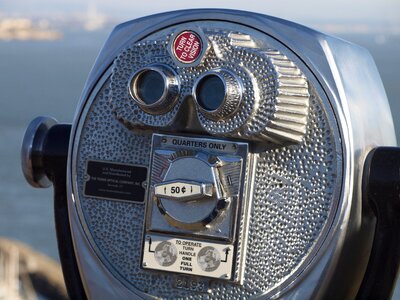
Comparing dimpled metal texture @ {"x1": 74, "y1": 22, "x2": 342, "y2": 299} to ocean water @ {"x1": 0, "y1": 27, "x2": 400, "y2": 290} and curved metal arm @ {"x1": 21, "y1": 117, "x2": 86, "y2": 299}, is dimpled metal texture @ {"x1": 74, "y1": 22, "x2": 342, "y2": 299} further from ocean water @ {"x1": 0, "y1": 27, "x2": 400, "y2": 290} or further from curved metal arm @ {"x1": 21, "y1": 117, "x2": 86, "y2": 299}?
ocean water @ {"x1": 0, "y1": 27, "x2": 400, "y2": 290}

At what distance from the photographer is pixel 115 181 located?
2.37 meters

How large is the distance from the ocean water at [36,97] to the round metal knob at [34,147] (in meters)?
4.96

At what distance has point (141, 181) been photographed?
2.34 m

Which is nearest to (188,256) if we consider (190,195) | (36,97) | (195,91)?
(190,195)

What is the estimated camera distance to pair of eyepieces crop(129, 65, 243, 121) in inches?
87.0

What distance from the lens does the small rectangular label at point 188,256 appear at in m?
2.24

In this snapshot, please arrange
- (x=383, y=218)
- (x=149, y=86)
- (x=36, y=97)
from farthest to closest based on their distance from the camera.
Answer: (x=36, y=97) < (x=149, y=86) < (x=383, y=218)

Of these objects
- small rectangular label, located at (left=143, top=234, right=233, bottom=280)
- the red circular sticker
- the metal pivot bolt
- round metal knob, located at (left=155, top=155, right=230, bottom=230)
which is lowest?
small rectangular label, located at (left=143, top=234, right=233, bottom=280)

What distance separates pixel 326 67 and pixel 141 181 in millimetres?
419

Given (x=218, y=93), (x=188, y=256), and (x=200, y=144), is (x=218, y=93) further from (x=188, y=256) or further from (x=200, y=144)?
(x=188, y=256)

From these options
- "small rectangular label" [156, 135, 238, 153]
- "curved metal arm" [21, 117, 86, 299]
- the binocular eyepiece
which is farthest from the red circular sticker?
"curved metal arm" [21, 117, 86, 299]

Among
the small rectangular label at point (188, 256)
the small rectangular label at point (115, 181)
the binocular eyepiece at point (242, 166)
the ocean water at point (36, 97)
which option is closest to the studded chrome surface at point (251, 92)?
the binocular eyepiece at point (242, 166)

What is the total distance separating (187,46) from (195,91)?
3.5 inches

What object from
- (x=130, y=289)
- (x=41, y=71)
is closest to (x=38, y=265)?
(x=130, y=289)
